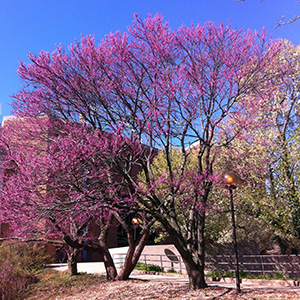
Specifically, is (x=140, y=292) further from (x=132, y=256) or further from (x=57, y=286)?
(x=57, y=286)

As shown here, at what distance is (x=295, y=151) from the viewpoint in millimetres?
14969

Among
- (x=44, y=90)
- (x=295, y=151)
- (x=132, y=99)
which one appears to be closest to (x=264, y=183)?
(x=295, y=151)

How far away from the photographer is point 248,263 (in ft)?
45.0

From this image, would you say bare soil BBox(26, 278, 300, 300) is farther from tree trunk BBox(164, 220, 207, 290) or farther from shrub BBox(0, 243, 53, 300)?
shrub BBox(0, 243, 53, 300)

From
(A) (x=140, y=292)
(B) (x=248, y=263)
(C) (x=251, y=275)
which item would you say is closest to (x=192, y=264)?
(A) (x=140, y=292)

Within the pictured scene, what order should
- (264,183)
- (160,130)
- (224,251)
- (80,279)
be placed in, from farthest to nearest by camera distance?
(224,251) < (264,183) < (80,279) < (160,130)

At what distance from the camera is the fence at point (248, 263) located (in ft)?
44.6

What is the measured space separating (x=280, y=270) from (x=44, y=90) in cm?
1234

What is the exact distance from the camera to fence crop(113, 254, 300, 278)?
13.6m

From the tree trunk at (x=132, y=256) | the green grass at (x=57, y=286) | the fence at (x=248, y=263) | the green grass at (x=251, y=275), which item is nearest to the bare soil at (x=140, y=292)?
the green grass at (x=57, y=286)

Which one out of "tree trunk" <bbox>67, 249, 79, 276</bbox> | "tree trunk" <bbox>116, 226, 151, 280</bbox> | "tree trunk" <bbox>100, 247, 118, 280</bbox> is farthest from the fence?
"tree trunk" <bbox>67, 249, 79, 276</bbox>

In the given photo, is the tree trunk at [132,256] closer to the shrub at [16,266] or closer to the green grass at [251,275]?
the shrub at [16,266]

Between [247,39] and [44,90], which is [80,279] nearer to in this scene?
[44,90]

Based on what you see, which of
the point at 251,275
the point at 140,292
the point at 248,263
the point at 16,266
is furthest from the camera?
the point at 251,275
